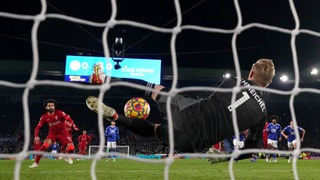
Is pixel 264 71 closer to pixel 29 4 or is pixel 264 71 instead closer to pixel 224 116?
pixel 224 116

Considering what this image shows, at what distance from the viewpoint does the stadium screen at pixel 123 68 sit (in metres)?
13.0

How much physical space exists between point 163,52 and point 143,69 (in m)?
5.43

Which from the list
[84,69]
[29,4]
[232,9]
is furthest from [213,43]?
[29,4]

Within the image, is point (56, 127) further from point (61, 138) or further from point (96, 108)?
point (96, 108)

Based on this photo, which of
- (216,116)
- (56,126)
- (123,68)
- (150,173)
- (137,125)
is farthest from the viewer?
(123,68)

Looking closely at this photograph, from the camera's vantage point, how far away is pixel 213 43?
16.7 m

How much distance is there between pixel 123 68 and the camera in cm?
1311

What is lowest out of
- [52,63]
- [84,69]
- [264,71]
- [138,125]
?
[138,125]

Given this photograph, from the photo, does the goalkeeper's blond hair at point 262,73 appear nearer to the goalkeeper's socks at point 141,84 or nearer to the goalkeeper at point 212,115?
the goalkeeper at point 212,115

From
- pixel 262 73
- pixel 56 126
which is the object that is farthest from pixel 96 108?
pixel 56 126

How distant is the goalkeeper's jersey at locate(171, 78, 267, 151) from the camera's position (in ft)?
9.63

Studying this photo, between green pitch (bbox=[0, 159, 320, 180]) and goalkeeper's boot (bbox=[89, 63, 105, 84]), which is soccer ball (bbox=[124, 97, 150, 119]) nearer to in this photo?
goalkeeper's boot (bbox=[89, 63, 105, 84])

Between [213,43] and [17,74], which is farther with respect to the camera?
[17,74]

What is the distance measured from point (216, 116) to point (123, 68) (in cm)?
1036
